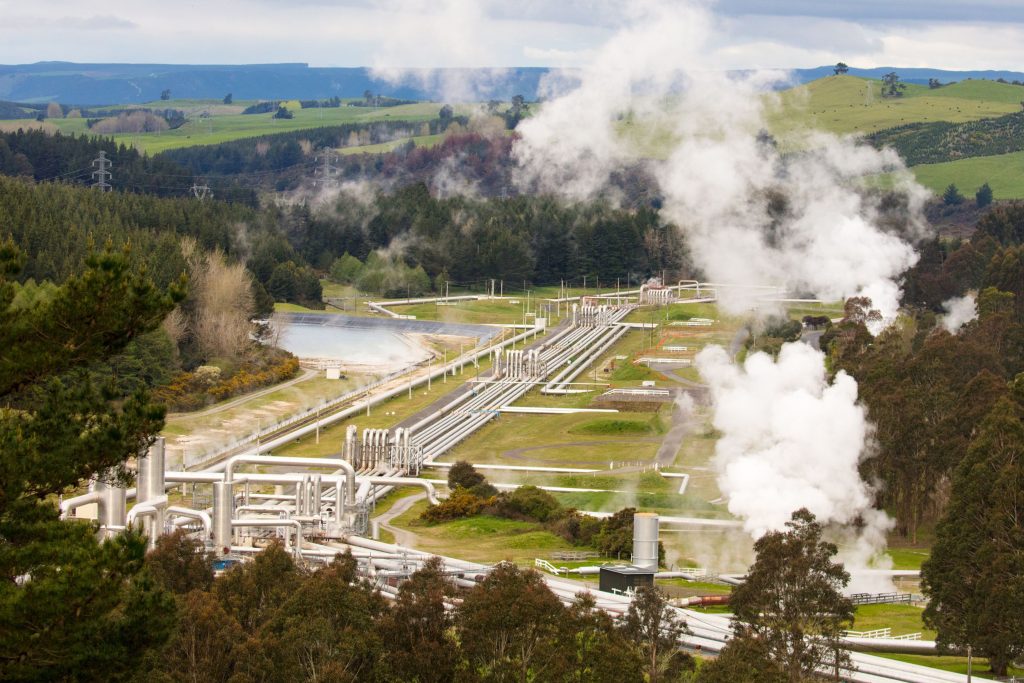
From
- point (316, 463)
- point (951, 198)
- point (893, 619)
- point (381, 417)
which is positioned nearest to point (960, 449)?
point (893, 619)

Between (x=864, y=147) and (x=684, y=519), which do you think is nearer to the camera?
(x=684, y=519)

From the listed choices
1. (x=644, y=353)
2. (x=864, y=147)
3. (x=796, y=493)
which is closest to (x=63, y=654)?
(x=796, y=493)

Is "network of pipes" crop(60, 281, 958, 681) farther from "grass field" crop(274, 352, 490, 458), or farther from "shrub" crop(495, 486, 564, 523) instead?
"shrub" crop(495, 486, 564, 523)

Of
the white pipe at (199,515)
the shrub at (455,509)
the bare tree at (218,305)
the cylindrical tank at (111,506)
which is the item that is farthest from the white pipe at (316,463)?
the bare tree at (218,305)

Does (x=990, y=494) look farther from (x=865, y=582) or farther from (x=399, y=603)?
(x=399, y=603)

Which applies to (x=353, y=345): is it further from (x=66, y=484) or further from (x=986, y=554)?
(x=66, y=484)

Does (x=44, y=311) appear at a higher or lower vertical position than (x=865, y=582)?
higher

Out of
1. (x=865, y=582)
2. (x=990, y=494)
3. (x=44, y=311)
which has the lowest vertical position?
(x=865, y=582)
